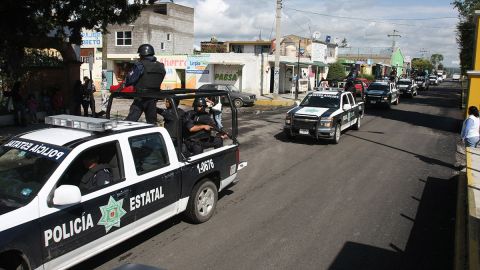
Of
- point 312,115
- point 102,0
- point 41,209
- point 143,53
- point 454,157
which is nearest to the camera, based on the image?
point 41,209

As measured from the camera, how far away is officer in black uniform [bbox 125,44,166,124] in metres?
7.14

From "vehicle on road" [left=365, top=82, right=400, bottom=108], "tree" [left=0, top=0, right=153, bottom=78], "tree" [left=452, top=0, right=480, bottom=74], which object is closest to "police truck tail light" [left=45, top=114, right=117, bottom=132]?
"tree" [left=0, top=0, right=153, bottom=78]

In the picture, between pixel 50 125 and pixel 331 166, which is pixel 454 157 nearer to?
pixel 331 166

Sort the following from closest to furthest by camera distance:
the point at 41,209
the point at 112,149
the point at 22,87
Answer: the point at 41,209
the point at 112,149
the point at 22,87

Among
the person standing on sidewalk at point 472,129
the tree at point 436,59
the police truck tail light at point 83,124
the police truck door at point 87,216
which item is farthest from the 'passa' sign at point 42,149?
the tree at point 436,59

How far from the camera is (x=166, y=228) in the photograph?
21.2 feet

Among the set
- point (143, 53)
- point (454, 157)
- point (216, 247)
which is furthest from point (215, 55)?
point (216, 247)

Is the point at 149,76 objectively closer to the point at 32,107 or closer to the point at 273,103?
the point at 32,107

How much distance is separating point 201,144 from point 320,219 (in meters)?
2.39

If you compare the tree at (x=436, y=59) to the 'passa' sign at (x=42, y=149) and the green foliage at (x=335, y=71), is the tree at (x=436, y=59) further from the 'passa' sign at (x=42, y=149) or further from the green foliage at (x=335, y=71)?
the 'passa' sign at (x=42, y=149)

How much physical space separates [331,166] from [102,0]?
24.4 feet

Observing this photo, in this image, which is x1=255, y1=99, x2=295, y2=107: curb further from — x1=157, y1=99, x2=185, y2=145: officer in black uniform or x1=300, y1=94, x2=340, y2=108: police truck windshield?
x1=157, y1=99, x2=185, y2=145: officer in black uniform

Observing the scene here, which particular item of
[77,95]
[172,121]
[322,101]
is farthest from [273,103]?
[172,121]

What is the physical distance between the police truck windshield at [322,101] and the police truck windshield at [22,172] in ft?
38.0
